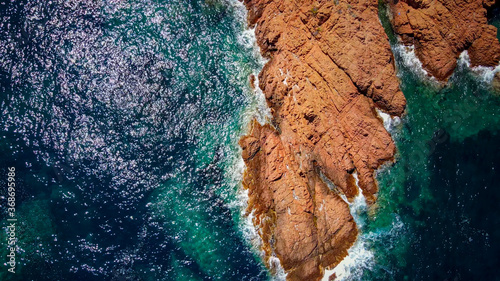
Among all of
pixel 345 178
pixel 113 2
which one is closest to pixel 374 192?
pixel 345 178

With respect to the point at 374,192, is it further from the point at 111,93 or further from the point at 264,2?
the point at 111,93

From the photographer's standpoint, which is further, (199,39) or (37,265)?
(199,39)

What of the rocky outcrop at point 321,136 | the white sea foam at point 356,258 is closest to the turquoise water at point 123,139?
the rocky outcrop at point 321,136

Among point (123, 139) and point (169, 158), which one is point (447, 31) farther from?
point (123, 139)

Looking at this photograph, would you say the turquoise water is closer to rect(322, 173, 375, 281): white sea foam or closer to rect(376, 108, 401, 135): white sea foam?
rect(322, 173, 375, 281): white sea foam

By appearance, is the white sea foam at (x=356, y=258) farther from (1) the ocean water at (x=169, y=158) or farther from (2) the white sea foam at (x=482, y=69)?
(2) the white sea foam at (x=482, y=69)

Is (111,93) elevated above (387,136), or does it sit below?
above

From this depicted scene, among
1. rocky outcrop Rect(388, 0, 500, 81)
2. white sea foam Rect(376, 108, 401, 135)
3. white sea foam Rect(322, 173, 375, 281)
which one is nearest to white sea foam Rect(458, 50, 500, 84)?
rocky outcrop Rect(388, 0, 500, 81)
